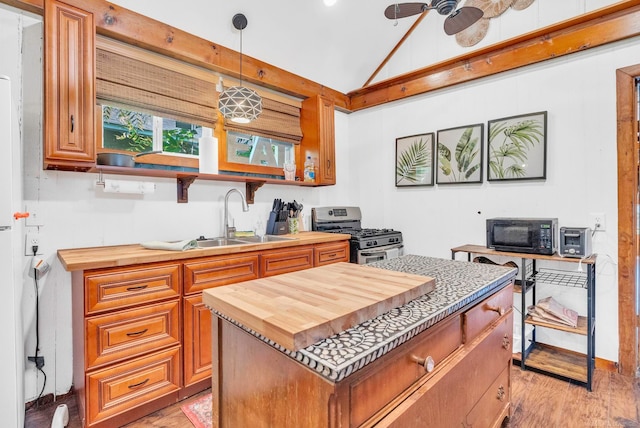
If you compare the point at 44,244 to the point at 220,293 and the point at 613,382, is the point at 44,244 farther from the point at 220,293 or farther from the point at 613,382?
the point at 613,382

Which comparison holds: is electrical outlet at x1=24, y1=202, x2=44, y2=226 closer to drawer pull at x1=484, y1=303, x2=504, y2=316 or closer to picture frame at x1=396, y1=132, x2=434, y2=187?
drawer pull at x1=484, y1=303, x2=504, y2=316

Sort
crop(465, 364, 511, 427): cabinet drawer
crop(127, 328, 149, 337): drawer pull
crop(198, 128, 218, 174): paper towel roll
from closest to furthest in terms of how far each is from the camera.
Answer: crop(465, 364, 511, 427): cabinet drawer
crop(127, 328, 149, 337): drawer pull
crop(198, 128, 218, 174): paper towel roll

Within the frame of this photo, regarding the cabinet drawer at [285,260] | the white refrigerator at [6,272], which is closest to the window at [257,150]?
the cabinet drawer at [285,260]

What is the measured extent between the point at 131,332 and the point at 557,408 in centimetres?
252

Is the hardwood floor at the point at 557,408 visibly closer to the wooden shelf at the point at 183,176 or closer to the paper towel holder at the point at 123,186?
the paper towel holder at the point at 123,186

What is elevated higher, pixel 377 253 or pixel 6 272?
pixel 6 272

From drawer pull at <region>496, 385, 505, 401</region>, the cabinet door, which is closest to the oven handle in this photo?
the cabinet door

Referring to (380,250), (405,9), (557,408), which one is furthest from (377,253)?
(405,9)

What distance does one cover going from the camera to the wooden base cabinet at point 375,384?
2.36ft

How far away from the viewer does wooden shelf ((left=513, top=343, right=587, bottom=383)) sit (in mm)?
2287

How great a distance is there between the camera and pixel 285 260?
2.55 m

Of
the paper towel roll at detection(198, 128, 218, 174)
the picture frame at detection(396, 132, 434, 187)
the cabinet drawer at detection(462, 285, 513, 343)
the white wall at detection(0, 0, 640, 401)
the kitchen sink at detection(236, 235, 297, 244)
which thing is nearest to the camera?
the cabinet drawer at detection(462, 285, 513, 343)

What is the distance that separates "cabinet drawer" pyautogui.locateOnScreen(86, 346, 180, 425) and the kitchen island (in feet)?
3.33

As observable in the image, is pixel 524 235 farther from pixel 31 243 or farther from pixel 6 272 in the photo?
pixel 31 243
